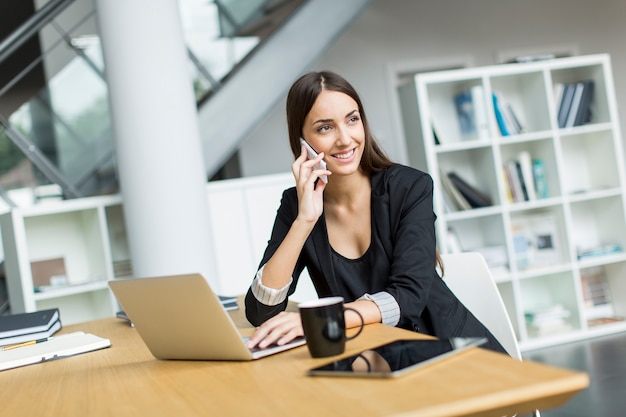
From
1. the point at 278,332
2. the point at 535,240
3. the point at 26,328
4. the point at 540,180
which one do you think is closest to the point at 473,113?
the point at 540,180

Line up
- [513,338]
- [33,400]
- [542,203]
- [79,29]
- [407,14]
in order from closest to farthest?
[33,400] < [513,338] < [79,29] < [542,203] < [407,14]

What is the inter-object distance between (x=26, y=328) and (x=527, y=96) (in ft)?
14.9

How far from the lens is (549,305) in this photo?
5.79m

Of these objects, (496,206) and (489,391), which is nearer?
(489,391)

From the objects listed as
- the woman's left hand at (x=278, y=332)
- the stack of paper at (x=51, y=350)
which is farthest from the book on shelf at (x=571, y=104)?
the woman's left hand at (x=278, y=332)

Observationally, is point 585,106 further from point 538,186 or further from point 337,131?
point 337,131

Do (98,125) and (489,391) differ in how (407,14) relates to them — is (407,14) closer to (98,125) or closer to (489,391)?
(98,125)

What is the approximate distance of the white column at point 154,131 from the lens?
4.18 meters

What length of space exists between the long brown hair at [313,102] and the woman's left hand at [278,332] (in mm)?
602

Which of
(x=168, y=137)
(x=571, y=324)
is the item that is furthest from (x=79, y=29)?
(x=571, y=324)

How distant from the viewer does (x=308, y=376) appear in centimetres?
122

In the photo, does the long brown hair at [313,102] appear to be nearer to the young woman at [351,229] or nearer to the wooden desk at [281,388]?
the young woman at [351,229]

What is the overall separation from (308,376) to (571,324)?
15.6ft

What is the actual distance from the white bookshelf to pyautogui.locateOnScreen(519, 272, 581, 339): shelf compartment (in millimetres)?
1797
